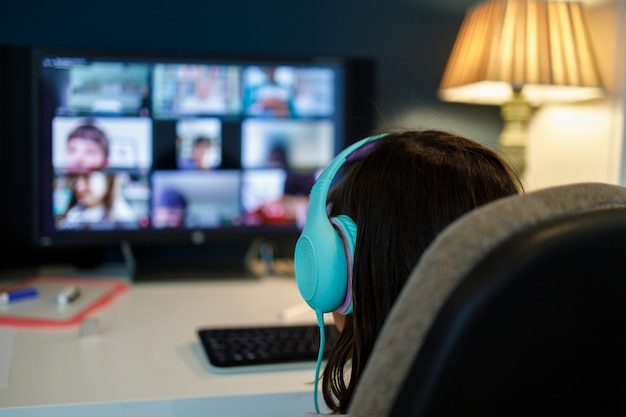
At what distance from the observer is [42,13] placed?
1438 mm

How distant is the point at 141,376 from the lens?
0.82m

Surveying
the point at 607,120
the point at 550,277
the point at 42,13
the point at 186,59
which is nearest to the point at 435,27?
the point at 607,120

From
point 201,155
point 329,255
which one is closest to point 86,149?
point 201,155

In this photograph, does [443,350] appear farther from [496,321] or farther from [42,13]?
[42,13]

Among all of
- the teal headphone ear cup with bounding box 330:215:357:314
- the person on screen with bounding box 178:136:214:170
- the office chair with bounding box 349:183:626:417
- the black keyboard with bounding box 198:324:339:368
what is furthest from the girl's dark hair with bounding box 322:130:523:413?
the person on screen with bounding box 178:136:214:170

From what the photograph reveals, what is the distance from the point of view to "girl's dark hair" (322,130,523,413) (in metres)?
0.55

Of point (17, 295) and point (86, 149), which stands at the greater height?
point (86, 149)

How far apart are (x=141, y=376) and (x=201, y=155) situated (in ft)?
2.02

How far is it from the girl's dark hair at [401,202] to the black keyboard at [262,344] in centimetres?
27

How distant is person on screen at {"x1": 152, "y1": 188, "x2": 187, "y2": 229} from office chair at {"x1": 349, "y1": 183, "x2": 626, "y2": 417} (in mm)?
984

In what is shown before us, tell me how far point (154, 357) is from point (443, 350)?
597 millimetres

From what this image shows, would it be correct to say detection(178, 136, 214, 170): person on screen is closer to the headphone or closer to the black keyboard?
the black keyboard

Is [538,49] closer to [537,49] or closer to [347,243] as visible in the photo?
[537,49]

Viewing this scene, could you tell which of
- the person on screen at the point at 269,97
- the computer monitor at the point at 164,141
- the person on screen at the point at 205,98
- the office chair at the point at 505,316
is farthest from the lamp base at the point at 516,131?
the office chair at the point at 505,316
